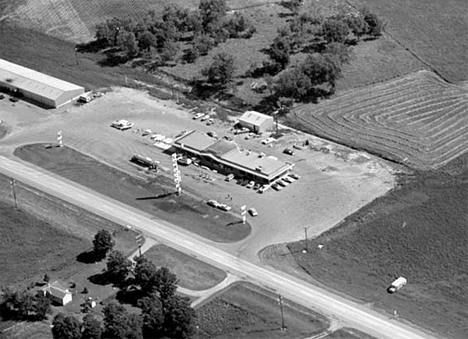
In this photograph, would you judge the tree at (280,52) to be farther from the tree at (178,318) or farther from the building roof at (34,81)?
the tree at (178,318)

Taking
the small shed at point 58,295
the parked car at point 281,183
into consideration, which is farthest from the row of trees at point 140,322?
the parked car at point 281,183

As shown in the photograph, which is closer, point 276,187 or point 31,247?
point 31,247

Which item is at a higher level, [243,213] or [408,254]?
[243,213]

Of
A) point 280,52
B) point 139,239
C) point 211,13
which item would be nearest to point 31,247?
point 139,239

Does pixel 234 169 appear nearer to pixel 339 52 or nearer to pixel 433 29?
pixel 339 52

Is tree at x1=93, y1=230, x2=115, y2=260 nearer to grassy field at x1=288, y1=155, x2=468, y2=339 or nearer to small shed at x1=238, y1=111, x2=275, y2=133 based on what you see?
grassy field at x1=288, y1=155, x2=468, y2=339

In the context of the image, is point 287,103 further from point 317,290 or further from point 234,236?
point 317,290
